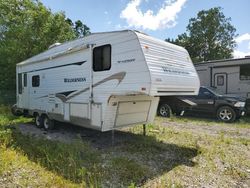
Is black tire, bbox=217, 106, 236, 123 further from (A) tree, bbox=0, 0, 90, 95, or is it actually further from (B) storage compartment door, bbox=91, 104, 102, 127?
(A) tree, bbox=0, 0, 90, 95

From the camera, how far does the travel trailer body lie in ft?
42.2

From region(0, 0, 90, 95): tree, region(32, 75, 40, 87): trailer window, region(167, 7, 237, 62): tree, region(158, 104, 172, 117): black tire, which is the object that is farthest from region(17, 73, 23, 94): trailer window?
region(167, 7, 237, 62): tree

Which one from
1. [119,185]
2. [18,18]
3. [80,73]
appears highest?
[18,18]

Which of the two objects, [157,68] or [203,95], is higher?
[157,68]

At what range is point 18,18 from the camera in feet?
62.9

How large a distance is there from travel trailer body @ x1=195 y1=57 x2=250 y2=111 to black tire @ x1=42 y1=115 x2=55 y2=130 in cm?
876

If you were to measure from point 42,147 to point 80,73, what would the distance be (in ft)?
7.70

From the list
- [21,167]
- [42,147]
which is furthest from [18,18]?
[21,167]

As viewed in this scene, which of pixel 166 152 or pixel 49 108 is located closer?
pixel 166 152

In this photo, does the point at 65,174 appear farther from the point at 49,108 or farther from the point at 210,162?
the point at 49,108

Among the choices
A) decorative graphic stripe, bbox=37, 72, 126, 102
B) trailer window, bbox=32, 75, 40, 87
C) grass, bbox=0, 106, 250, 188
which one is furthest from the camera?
trailer window, bbox=32, 75, 40, 87

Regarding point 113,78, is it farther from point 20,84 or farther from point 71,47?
point 20,84

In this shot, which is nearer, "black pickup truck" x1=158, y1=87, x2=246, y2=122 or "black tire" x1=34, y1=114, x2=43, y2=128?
"black tire" x1=34, y1=114, x2=43, y2=128

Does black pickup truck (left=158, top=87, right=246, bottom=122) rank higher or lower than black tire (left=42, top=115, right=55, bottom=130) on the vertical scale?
higher
